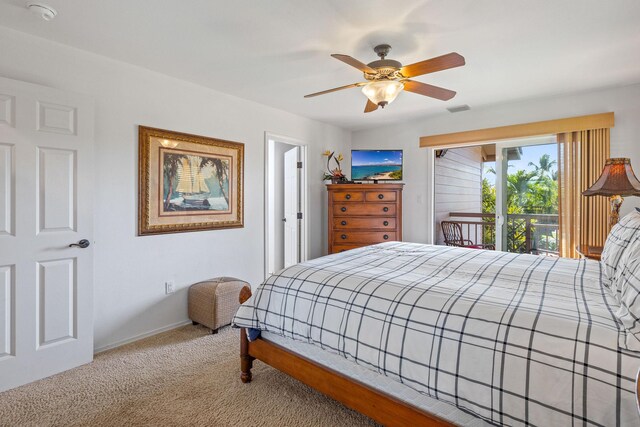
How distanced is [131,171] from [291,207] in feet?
7.86

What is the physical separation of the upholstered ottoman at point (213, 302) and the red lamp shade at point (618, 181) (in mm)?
3249

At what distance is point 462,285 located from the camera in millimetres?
1636

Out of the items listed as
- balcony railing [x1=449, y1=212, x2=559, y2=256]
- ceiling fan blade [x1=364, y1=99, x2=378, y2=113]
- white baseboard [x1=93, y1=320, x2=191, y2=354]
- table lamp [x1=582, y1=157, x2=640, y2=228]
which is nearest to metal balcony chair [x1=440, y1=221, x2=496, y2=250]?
balcony railing [x1=449, y1=212, x2=559, y2=256]

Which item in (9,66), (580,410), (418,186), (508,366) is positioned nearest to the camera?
(580,410)

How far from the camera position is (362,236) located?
14.1 feet

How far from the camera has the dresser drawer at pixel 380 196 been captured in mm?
4262

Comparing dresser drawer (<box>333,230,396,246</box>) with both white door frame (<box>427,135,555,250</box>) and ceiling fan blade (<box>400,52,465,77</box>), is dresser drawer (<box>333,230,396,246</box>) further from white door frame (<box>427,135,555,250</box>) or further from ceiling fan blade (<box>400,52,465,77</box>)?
ceiling fan blade (<box>400,52,465,77</box>)

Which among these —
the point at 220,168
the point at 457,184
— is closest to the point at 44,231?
the point at 220,168

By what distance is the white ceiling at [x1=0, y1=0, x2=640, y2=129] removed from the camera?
1.92 metres

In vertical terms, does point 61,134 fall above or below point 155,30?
below

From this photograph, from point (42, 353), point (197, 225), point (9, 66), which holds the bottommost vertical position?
point (42, 353)

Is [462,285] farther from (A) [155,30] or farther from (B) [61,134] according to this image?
(B) [61,134]

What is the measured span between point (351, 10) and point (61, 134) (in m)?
2.17

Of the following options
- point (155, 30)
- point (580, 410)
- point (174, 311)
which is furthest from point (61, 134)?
point (580, 410)
